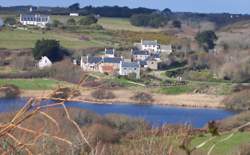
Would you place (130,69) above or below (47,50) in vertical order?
below

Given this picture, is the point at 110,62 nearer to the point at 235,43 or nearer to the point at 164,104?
the point at 164,104

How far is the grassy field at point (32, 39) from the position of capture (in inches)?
1091

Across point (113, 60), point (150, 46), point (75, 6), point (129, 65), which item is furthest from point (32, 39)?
point (75, 6)

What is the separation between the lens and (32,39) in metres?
29.3

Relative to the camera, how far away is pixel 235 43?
32188 millimetres

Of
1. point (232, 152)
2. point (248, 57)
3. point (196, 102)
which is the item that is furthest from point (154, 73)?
point (232, 152)

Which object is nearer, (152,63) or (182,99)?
(182,99)

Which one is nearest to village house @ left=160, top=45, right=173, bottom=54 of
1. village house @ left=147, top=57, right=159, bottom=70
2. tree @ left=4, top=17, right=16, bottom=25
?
village house @ left=147, top=57, right=159, bottom=70

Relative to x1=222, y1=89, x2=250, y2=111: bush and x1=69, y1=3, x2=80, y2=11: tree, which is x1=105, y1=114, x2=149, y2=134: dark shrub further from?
x1=69, y1=3, x2=80, y2=11: tree

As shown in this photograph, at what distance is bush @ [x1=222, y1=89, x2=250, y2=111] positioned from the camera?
18719 millimetres

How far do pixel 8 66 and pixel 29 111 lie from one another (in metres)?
24.2

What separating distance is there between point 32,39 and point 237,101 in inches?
475

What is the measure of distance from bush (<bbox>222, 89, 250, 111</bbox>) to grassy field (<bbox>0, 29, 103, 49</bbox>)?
9.14 m

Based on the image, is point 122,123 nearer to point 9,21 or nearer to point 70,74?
point 70,74
